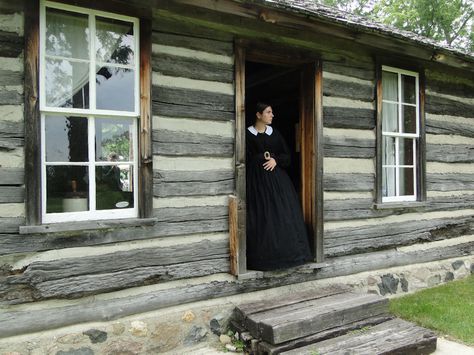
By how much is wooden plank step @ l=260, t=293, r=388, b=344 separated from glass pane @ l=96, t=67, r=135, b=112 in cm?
236

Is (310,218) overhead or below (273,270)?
overhead

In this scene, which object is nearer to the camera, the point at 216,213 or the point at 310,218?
the point at 216,213

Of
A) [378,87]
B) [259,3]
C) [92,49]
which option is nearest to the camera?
[92,49]

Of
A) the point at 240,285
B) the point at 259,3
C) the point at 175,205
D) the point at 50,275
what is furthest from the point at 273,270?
the point at 259,3

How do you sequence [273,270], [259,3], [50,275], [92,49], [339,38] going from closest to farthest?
[50,275]
[92,49]
[259,3]
[273,270]
[339,38]

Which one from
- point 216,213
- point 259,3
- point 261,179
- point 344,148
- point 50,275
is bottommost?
point 50,275

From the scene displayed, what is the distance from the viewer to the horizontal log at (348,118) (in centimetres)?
507

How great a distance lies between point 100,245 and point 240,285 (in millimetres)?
1556

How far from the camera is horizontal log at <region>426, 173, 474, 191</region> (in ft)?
20.1

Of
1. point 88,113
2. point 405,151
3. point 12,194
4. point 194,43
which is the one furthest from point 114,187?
point 405,151

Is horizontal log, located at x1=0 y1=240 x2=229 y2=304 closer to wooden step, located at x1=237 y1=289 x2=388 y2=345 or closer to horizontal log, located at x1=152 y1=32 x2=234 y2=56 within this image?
wooden step, located at x1=237 y1=289 x2=388 y2=345

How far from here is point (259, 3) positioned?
389cm

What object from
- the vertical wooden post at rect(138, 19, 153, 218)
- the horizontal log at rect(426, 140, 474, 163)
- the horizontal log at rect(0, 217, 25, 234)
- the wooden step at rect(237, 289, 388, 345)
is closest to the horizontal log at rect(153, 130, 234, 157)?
the vertical wooden post at rect(138, 19, 153, 218)

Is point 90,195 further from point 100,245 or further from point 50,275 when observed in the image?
point 50,275
